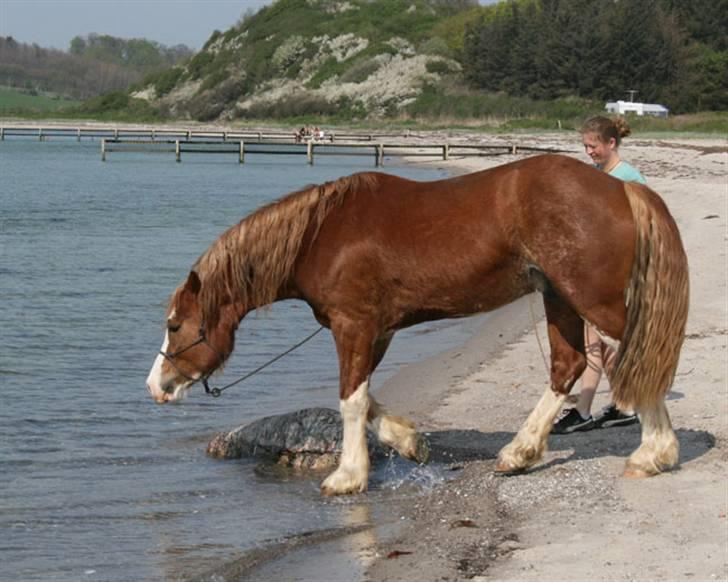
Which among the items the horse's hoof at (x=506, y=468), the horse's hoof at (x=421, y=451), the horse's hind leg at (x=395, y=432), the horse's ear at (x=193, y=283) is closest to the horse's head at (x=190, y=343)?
the horse's ear at (x=193, y=283)

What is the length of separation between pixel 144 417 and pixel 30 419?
0.97m

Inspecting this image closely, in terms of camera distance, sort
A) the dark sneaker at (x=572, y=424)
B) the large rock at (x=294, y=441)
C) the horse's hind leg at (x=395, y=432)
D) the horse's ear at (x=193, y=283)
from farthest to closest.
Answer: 1. the large rock at (x=294, y=441)
2. the dark sneaker at (x=572, y=424)
3. the horse's hind leg at (x=395, y=432)
4. the horse's ear at (x=193, y=283)

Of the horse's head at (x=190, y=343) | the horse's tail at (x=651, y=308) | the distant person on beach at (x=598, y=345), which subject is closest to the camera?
the horse's tail at (x=651, y=308)

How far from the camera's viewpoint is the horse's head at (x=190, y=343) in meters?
7.29

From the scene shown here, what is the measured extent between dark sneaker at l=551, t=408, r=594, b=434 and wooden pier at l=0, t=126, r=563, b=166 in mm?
40270

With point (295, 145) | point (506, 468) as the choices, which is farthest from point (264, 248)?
point (295, 145)

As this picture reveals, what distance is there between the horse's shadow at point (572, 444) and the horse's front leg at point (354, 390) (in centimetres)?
89

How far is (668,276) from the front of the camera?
6.63 m

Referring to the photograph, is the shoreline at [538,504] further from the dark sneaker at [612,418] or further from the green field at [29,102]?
the green field at [29,102]

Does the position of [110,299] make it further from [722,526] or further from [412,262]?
[722,526]

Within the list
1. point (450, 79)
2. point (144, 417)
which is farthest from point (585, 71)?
point (144, 417)

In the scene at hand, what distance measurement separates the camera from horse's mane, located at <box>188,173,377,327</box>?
23.2ft

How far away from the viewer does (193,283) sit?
7.21 m

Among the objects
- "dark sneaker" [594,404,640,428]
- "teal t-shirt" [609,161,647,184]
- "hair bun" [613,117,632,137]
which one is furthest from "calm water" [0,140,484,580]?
"hair bun" [613,117,632,137]
